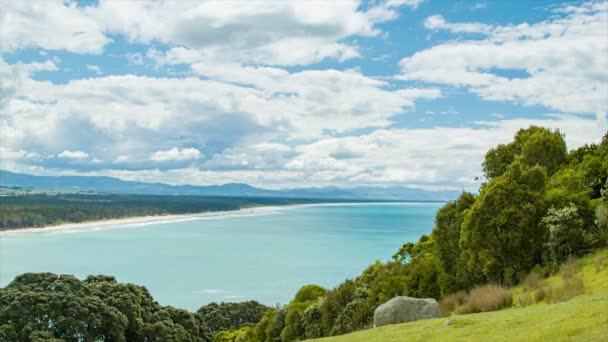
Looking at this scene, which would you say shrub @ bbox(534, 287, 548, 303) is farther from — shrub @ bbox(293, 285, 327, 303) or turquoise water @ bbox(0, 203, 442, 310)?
turquoise water @ bbox(0, 203, 442, 310)

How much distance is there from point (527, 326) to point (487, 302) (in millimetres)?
6353

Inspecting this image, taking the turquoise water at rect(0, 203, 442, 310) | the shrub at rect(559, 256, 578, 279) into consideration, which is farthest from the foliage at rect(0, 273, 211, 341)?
the turquoise water at rect(0, 203, 442, 310)

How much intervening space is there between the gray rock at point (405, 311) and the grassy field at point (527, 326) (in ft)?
6.05

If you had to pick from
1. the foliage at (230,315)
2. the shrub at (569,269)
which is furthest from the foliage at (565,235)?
the foliage at (230,315)

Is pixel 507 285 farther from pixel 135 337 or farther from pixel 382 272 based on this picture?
pixel 135 337

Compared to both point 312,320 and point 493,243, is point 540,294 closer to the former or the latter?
point 493,243

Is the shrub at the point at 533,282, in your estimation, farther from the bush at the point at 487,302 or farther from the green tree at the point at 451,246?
the green tree at the point at 451,246

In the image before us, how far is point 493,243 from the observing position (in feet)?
87.9

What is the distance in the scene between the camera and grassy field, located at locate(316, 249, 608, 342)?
1059cm

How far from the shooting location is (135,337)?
40969mm

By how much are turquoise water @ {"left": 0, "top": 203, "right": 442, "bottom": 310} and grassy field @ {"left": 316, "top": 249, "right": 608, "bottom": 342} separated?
68.0m

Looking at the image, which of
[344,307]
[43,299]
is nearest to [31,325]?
[43,299]

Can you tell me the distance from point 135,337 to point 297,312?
1405 centimetres

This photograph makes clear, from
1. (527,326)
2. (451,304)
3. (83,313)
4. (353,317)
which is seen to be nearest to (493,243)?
(451,304)
